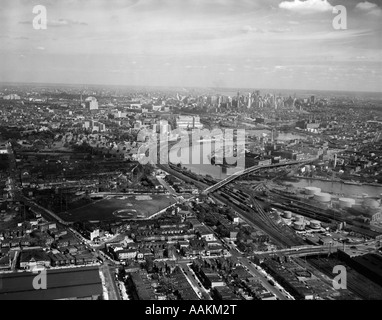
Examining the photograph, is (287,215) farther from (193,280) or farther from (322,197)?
(193,280)

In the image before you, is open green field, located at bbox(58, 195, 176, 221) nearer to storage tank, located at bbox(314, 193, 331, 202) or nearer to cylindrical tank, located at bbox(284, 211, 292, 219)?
cylindrical tank, located at bbox(284, 211, 292, 219)

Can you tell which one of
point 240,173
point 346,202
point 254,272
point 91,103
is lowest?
point 254,272

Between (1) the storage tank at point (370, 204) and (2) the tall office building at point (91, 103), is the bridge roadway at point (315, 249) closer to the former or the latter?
(1) the storage tank at point (370, 204)

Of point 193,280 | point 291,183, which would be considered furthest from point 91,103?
point 193,280

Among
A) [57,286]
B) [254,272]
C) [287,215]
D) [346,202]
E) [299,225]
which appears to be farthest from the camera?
[346,202]

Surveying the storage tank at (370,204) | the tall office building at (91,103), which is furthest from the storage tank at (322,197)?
the tall office building at (91,103)

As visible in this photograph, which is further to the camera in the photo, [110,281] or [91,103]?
[91,103]

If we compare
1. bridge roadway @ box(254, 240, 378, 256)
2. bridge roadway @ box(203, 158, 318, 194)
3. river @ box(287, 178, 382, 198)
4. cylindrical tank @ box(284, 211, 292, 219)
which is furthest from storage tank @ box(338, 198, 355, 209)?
bridge roadway @ box(203, 158, 318, 194)
